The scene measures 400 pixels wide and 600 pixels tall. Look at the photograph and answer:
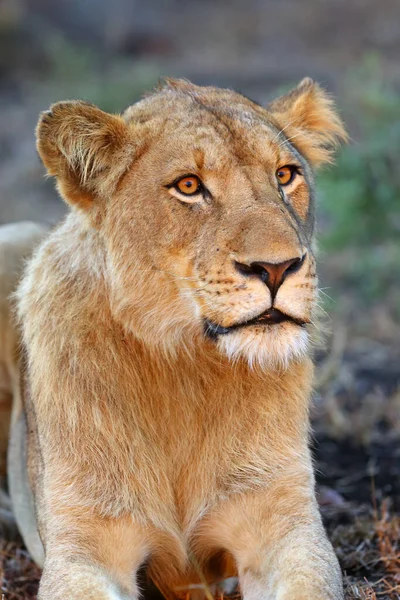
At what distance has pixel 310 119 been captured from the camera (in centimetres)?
368

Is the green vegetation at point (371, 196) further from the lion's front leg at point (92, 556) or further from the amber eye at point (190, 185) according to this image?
the lion's front leg at point (92, 556)

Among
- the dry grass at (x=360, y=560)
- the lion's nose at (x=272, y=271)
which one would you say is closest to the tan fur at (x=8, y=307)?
the dry grass at (x=360, y=560)

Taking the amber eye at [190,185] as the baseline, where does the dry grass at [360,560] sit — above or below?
below

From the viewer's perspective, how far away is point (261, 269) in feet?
8.91

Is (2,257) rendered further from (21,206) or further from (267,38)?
(267,38)

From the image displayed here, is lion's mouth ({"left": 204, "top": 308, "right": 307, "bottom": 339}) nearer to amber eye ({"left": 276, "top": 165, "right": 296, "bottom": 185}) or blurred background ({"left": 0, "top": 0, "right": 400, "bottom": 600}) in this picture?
blurred background ({"left": 0, "top": 0, "right": 400, "bottom": 600})

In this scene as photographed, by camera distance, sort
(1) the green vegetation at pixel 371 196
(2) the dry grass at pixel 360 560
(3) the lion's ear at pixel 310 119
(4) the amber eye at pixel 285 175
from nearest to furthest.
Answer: (4) the amber eye at pixel 285 175
(2) the dry grass at pixel 360 560
(3) the lion's ear at pixel 310 119
(1) the green vegetation at pixel 371 196

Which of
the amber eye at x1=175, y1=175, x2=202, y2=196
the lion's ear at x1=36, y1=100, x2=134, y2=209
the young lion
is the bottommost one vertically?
the young lion

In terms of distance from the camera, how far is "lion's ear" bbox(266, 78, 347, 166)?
11.8 ft

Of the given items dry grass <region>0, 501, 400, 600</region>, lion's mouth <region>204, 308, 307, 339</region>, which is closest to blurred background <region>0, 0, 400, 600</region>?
dry grass <region>0, 501, 400, 600</region>

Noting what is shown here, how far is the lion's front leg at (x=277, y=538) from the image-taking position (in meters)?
2.93

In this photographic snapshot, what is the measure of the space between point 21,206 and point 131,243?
22.5 ft

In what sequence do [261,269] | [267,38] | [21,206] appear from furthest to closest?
[267,38], [21,206], [261,269]

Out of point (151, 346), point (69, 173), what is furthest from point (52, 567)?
point (69, 173)
